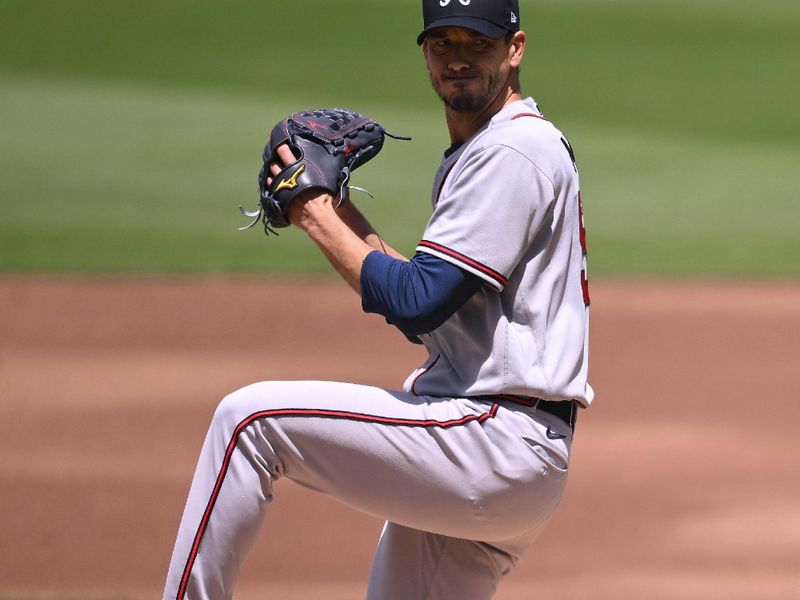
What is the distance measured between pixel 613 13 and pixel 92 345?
9.96 m

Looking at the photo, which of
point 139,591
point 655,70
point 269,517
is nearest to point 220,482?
point 139,591

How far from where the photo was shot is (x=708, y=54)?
48.6 ft

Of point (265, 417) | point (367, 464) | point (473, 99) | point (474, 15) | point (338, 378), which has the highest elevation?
point (474, 15)

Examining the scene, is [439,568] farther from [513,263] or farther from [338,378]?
[338,378]

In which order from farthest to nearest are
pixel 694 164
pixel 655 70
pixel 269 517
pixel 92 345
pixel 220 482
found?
pixel 655 70 < pixel 694 164 < pixel 92 345 < pixel 269 517 < pixel 220 482

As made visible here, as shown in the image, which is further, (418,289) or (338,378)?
(338,378)

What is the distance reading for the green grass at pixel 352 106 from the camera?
10.0m

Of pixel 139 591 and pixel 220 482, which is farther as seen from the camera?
pixel 139 591

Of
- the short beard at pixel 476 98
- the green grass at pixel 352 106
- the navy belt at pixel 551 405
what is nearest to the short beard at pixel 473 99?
the short beard at pixel 476 98

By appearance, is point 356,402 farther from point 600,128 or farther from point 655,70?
point 655,70

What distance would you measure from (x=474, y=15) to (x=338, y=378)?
4.58 meters

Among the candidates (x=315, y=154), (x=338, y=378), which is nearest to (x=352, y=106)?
(x=338, y=378)

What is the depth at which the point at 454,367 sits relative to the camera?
2.84 m

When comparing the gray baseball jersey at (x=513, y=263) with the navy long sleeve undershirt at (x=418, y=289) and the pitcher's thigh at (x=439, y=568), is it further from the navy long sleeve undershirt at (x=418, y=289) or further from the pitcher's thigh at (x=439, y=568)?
the pitcher's thigh at (x=439, y=568)
